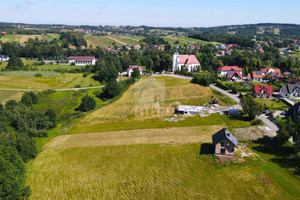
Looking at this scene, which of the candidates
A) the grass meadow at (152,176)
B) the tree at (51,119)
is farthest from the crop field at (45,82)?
the grass meadow at (152,176)

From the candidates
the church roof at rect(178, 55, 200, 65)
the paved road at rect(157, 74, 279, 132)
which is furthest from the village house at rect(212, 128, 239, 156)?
the church roof at rect(178, 55, 200, 65)

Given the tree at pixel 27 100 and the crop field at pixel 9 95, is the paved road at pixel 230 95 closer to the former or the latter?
the tree at pixel 27 100

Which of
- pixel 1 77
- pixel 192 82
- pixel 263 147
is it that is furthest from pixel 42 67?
pixel 263 147

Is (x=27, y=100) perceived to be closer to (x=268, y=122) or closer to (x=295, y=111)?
(x=268, y=122)

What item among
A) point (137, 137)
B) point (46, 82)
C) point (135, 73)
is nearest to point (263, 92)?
point (137, 137)

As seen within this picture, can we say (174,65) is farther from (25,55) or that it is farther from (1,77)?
(25,55)
